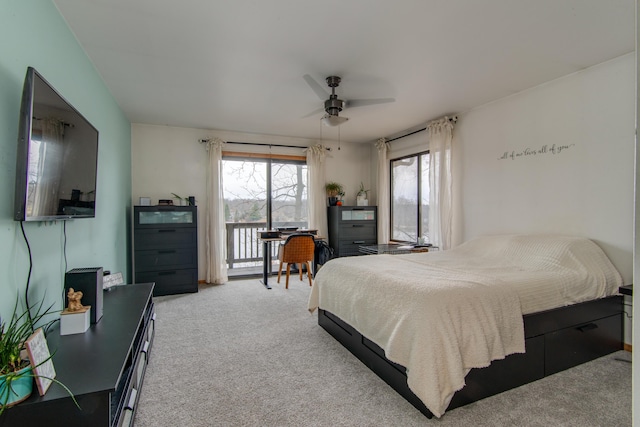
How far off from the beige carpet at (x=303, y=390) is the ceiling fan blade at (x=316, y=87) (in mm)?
2420

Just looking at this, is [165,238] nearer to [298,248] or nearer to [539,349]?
[298,248]

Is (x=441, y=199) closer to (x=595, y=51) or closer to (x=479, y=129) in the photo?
(x=479, y=129)

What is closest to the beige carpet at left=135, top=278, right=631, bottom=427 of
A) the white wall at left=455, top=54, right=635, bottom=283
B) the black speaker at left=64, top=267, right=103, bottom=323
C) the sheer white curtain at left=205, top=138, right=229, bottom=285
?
the black speaker at left=64, top=267, right=103, bottom=323

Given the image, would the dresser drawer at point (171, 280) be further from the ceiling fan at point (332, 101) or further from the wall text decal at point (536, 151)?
the wall text decal at point (536, 151)

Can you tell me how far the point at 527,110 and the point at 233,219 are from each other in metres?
4.42

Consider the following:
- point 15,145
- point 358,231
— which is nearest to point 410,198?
point 358,231

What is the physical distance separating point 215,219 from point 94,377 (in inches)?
146

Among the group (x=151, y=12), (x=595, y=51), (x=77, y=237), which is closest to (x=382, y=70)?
(x=595, y=51)

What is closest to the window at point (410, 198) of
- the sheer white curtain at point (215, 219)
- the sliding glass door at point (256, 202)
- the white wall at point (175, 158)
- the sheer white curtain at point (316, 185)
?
the sheer white curtain at point (316, 185)

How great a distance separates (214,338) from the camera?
276cm

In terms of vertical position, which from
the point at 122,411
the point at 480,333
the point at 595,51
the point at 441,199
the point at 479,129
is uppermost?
the point at 595,51

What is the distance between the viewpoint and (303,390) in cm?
196

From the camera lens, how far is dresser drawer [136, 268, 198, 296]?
4.11m

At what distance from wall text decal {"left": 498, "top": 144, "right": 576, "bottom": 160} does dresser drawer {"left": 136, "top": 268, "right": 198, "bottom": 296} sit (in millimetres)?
4286
